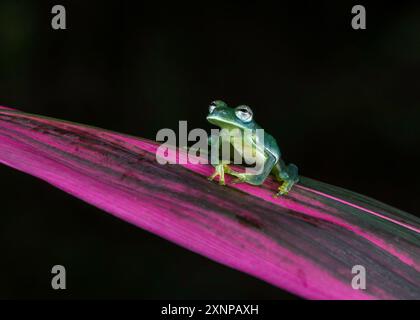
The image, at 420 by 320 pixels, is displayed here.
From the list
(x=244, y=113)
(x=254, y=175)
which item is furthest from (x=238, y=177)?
(x=244, y=113)

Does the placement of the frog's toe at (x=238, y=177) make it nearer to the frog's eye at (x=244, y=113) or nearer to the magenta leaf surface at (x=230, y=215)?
the magenta leaf surface at (x=230, y=215)

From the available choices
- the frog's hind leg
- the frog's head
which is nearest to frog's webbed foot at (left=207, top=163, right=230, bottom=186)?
the frog's hind leg

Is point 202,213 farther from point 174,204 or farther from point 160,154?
point 160,154

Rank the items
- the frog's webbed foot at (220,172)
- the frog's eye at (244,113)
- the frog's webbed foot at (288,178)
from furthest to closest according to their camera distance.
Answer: the frog's eye at (244,113)
the frog's webbed foot at (288,178)
the frog's webbed foot at (220,172)

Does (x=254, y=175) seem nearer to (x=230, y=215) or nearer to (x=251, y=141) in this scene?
(x=251, y=141)

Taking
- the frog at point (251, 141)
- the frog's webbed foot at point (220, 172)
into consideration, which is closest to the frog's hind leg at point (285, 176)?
the frog at point (251, 141)

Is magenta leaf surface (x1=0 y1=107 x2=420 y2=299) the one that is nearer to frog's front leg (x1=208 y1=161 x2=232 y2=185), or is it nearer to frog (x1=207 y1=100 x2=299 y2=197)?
frog's front leg (x1=208 y1=161 x2=232 y2=185)
